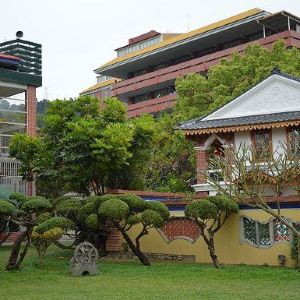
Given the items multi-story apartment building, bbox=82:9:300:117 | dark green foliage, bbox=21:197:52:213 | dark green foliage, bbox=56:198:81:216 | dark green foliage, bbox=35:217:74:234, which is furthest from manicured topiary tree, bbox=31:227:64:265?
multi-story apartment building, bbox=82:9:300:117

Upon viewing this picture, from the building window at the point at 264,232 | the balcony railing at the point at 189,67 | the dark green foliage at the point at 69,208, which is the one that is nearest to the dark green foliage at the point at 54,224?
the dark green foliage at the point at 69,208

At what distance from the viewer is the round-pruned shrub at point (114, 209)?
14320 mm

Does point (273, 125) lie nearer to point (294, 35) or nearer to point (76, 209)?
point (76, 209)

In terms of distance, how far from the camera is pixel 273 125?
1866 cm

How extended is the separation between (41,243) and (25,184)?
11325mm

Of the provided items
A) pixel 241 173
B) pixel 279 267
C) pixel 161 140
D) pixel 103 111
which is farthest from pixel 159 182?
pixel 241 173

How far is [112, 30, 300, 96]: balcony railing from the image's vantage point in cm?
3650

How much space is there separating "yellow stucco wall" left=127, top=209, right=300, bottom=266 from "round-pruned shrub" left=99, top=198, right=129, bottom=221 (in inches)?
122

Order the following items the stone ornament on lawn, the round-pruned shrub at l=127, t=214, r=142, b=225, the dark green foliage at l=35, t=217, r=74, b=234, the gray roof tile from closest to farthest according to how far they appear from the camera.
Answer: the stone ornament on lawn → the dark green foliage at l=35, t=217, r=74, b=234 → the round-pruned shrub at l=127, t=214, r=142, b=225 → the gray roof tile

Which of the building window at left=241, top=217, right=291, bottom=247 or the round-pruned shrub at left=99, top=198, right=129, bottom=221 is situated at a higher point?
the round-pruned shrub at left=99, top=198, right=129, bottom=221

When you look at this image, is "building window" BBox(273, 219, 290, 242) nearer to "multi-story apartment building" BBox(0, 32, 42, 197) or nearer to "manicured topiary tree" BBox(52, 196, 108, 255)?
"manicured topiary tree" BBox(52, 196, 108, 255)

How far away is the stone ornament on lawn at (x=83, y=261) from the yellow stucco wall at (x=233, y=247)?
414 cm

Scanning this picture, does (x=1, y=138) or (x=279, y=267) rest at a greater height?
(x=1, y=138)

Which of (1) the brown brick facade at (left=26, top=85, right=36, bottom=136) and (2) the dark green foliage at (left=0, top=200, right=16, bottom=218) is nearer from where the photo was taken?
(2) the dark green foliage at (left=0, top=200, right=16, bottom=218)
